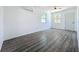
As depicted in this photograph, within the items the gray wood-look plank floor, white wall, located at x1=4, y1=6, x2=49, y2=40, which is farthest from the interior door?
white wall, located at x1=4, y1=6, x2=49, y2=40

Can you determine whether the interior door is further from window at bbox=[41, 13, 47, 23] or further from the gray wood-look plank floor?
window at bbox=[41, 13, 47, 23]

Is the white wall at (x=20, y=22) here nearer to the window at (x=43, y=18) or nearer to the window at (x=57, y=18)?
the window at (x=43, y=18)

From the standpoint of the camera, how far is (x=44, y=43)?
1752mm

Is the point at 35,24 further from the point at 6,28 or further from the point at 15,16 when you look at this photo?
the point at 6,28

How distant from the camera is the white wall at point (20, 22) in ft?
5.34

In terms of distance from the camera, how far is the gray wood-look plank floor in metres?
1.69

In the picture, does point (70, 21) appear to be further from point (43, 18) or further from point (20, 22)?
point (20, 22)

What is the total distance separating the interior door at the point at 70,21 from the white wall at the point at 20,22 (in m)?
0.43

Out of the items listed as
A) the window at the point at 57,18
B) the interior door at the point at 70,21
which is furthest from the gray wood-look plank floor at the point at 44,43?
the window at the point at 57,18

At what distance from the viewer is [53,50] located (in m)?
1.71

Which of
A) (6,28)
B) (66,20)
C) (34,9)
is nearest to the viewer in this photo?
(6,28)

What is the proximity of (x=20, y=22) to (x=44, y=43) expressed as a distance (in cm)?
66
